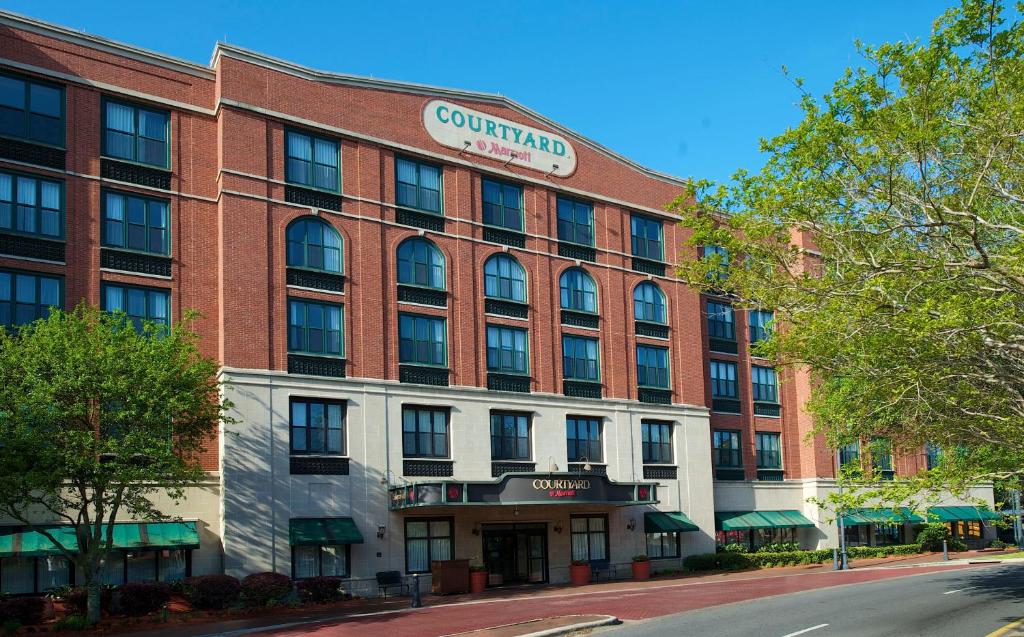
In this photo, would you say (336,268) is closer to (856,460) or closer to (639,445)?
(639,445)

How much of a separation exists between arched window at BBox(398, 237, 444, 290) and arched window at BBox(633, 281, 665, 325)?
1068cm

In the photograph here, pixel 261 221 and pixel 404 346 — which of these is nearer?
pixel 261 221

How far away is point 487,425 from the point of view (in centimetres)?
3997

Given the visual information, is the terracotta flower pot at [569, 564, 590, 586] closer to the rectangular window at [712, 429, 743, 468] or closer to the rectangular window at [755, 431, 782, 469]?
the rectangular window at [712, 429, 743, 468]

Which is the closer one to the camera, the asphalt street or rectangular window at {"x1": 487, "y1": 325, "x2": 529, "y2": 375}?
the asphalt street

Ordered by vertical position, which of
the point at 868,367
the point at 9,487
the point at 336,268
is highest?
the point at 336,268

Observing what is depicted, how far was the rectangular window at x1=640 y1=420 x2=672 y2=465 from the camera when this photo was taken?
45.6 meters

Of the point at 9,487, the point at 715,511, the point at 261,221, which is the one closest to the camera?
the point at 9,487

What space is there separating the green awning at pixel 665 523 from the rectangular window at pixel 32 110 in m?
27.7

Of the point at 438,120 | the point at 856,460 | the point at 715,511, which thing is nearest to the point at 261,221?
the point at 438,120

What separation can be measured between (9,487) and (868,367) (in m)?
20.5

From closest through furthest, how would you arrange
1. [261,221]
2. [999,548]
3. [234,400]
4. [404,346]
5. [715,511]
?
1. [234,400]
2. [261,221]
3. [404,346]
4. [715,511]
5. [999,548]

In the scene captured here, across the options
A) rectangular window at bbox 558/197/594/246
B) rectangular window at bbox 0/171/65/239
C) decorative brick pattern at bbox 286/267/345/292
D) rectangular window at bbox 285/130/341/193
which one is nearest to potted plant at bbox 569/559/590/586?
rectangular window at bbox 558/197/594/246

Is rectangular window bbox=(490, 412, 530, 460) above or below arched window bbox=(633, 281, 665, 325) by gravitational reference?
below
